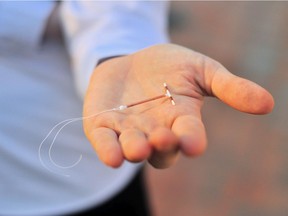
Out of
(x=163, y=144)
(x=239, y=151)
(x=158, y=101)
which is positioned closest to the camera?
(x=163, y=144)

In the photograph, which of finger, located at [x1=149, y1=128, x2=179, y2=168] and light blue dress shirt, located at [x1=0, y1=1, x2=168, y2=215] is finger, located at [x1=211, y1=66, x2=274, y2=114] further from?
light blue dress shirt, located at [x1=0, y1=1, x2=168, y2=215]

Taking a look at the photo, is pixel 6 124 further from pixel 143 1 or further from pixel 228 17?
pixel 228 17

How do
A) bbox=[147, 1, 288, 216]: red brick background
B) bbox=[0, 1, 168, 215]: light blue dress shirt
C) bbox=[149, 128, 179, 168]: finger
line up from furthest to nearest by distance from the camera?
bbox=[147, 1, 288, 216]: red brick background
bbox=[0, 1, 168, 215]: light blue dress shirt
bbox=[149, 128, 179, 168]: finger

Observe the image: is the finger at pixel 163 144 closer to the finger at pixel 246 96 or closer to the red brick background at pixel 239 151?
the finger at pixel 246 96

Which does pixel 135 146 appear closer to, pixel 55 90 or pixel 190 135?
pixel 190 135

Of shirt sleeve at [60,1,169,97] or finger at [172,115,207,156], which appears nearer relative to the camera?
finger at [172,115,207,156]

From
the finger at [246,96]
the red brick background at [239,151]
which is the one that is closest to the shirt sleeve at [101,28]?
the finger at [246,96]

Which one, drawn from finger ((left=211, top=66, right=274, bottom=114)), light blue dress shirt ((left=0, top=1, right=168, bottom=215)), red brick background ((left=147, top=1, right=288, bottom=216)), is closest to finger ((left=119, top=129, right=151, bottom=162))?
finger ((left=211, top=66, right=274, bottom=114))

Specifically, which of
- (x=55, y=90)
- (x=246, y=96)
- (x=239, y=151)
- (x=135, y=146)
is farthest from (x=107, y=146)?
(x=239, y=151)
